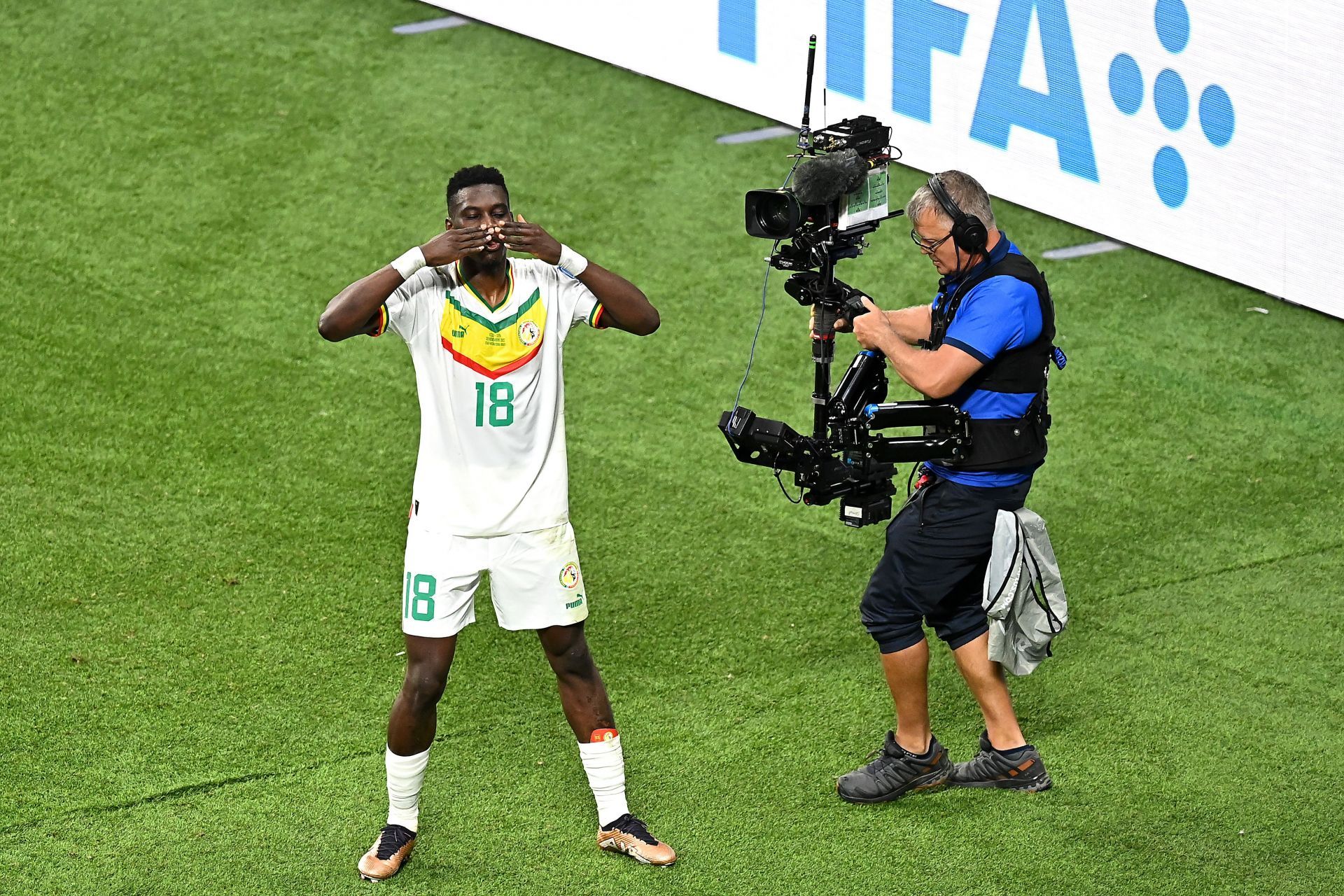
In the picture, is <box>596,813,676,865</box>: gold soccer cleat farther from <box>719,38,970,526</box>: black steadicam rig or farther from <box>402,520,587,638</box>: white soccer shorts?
<box>719,38,970,526</box>: black steadicam rig

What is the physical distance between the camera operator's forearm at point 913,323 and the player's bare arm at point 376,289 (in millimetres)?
1584

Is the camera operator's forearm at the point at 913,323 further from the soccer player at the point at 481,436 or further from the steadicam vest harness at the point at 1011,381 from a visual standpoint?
the soccer player at the point at 481,436

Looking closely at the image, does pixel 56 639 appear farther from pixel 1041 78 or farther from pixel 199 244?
pixel 1041 78

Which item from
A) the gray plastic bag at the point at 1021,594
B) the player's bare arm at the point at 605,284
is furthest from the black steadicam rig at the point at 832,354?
the player's bare arm at the point at 605,284

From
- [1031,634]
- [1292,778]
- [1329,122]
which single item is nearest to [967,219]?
[1031,634]

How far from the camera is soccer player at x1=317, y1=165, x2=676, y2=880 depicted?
4.83 meters

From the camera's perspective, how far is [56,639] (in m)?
6.41

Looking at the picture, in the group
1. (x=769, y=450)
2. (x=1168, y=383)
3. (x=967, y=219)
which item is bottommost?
(x=1168, y=383)

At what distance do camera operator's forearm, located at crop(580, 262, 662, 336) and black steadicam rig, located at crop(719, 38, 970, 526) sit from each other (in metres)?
0.44

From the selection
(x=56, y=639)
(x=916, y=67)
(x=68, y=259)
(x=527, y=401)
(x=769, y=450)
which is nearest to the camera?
(x=527, y=401)

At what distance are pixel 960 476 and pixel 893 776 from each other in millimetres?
1035

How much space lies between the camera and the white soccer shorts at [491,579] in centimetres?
496

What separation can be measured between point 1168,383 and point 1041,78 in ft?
6.95

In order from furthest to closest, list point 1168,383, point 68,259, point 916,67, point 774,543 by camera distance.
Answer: point 916,67, point 68,259, point 1168,383, point 774,543
